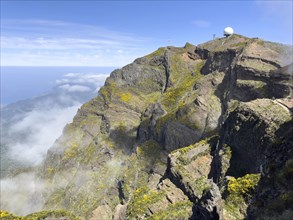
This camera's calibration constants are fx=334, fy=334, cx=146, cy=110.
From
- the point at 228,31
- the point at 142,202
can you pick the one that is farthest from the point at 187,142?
the point at 228,31

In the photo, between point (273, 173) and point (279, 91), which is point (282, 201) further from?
point (279, 91)

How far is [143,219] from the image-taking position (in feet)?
226

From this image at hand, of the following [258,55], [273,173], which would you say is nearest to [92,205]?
[258,55]

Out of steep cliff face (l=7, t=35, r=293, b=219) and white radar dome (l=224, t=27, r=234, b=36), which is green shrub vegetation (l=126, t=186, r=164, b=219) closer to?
steep cliff face (l=7, t=35, r=293, b=219)

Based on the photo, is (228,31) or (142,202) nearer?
(142,202)

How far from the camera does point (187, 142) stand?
132625mm

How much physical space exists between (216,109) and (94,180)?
64401mm

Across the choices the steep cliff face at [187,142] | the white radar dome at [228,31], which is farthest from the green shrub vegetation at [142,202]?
the white radar dome at [228,31]

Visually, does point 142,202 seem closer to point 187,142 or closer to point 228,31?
point 187,142

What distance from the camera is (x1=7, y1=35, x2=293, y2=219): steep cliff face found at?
4566cm

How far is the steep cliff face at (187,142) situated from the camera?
4566cm

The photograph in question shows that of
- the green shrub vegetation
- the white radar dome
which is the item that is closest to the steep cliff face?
the green shrub vegetation

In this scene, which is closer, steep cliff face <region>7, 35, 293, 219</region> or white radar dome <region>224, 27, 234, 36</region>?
steep cliff face <region>7, 35, 293, 219</region>

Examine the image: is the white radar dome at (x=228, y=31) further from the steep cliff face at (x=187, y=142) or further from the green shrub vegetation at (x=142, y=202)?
the green shrub vegetation at (x=142, y=202)
